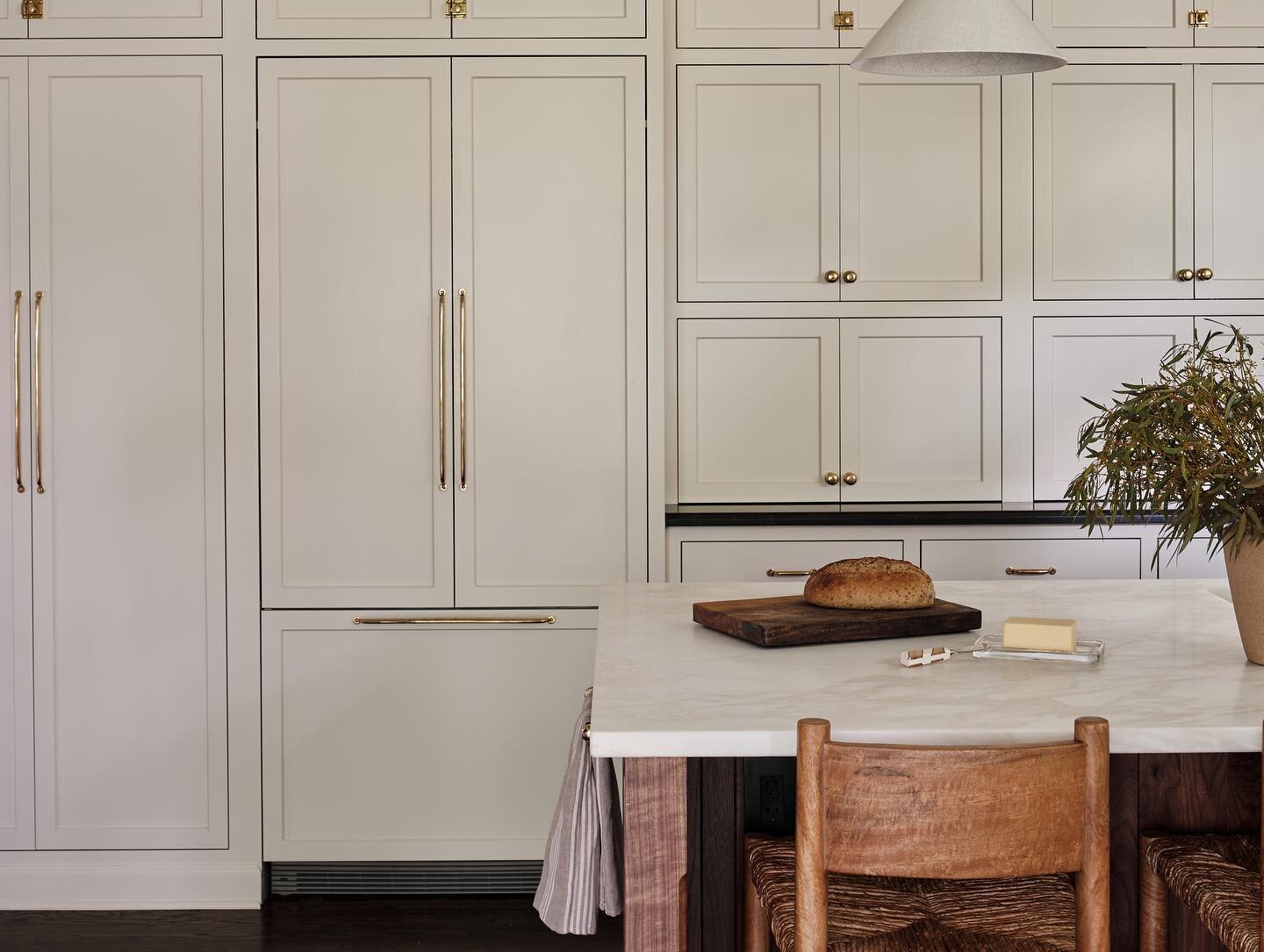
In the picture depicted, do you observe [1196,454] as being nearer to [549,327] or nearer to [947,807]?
[947,807]

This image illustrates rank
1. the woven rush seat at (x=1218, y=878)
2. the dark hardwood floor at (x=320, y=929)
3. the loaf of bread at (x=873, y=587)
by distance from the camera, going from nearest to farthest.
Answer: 1. the woven rush seat at (x=1218, y=878)
2. the loaf of bread at (x=873, y=587)
3. the dark hardwood floor at (x=320, y=929)

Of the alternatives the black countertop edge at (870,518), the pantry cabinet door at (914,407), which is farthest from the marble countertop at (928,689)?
the pantry cabinet door at (914,407)

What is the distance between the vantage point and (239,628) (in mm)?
2945

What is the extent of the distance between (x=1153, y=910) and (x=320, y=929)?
199cm

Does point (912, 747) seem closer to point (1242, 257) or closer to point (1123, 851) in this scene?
point (1123, 851)

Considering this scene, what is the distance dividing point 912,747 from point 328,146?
232 cm

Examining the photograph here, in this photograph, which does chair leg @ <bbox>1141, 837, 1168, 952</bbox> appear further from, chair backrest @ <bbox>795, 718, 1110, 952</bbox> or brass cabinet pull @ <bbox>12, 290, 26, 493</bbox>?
brass cabinet pull @ <bbox>12, 290, 26, 493</bbox>

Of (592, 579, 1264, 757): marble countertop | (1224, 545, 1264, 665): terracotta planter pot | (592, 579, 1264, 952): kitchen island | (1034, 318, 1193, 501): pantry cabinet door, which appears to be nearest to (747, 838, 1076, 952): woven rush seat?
(592, 579, 1264, 952): kitchen island

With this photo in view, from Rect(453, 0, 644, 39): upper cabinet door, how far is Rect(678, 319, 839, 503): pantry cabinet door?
2.75ft

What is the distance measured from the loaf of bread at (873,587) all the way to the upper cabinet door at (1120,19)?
2121mm

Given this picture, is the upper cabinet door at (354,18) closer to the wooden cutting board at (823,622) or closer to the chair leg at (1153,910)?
the wooden cutting board at (823,622)

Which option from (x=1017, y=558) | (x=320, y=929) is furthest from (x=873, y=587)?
(x=320, y=929)

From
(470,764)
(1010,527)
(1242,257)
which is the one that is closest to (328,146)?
(470,764)

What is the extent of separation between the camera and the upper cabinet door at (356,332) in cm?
292
